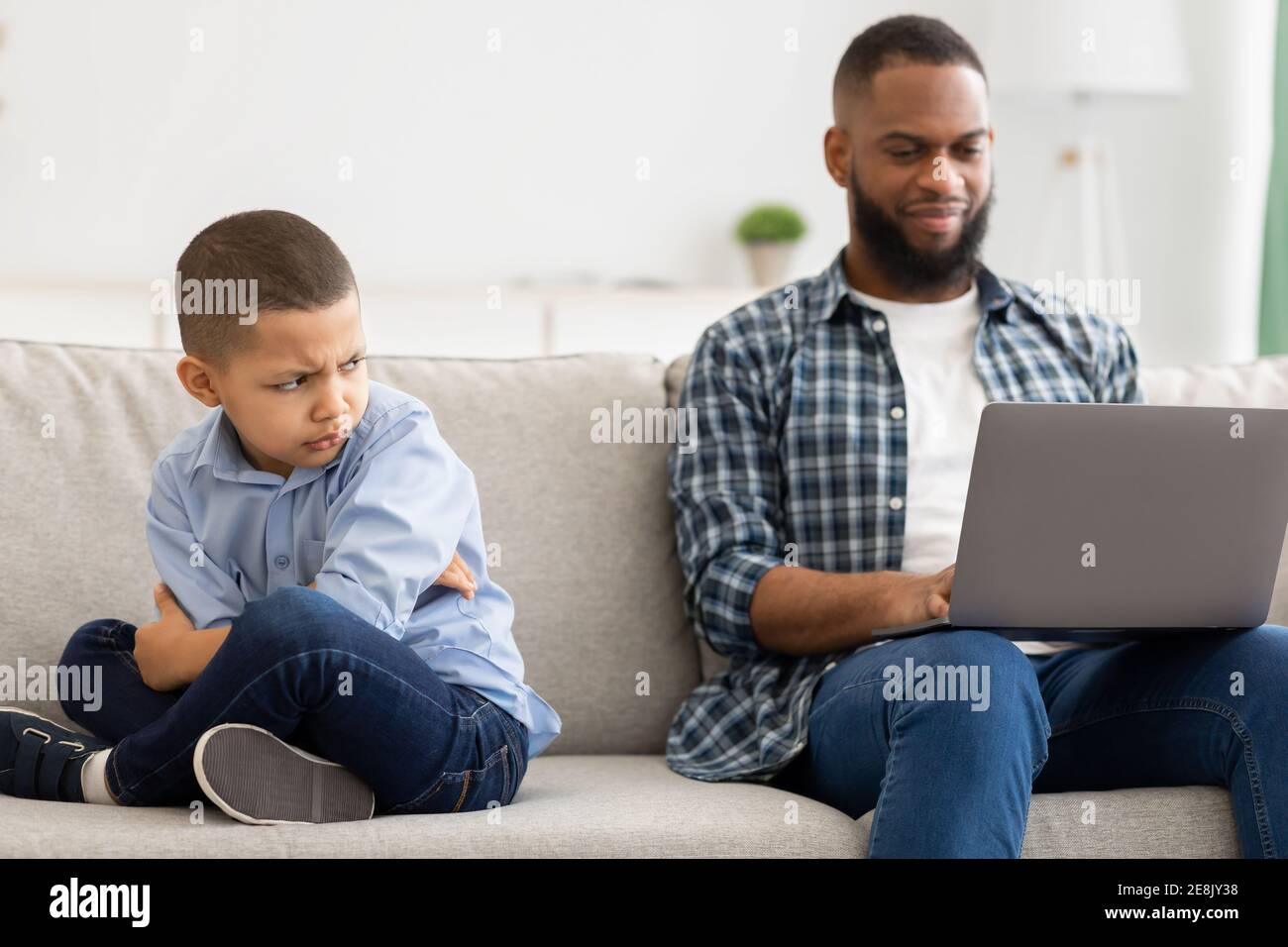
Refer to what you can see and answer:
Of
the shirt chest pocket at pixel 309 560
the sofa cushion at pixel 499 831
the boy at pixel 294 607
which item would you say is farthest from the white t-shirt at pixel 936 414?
the shirt chest pocket at pixel 309 560

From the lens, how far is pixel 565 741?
5.58ft

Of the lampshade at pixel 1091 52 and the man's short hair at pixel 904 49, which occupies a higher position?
the lampshade at pixel 1091 52

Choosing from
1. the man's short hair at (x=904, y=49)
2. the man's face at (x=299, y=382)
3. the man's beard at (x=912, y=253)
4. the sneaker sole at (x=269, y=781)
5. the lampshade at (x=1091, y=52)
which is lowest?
the sneaker sole at (x=269, y=781)

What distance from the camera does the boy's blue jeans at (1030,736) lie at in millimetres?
1185

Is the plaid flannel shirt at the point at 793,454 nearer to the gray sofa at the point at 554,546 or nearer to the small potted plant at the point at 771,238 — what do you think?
the gray sofa at the point at 554,546

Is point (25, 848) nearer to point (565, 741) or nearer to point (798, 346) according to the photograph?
point (565, 741)

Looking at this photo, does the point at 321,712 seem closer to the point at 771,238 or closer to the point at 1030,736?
the point at 1030,736

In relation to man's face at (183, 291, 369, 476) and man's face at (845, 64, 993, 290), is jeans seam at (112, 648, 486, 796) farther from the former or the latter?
man's face at (845, 64, 993, 290)

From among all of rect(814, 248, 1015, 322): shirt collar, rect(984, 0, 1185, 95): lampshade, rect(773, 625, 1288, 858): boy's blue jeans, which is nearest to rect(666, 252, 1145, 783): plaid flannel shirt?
rect(814, 248, 1015, 322): shirt collar

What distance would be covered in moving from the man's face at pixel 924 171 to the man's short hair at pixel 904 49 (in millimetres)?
14

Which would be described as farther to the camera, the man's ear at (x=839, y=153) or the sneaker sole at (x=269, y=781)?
the man's ear at (x=839, y=153)

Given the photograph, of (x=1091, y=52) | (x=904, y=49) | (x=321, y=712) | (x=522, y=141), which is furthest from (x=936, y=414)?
(x=522, y=141)
